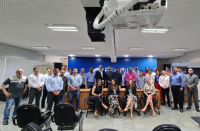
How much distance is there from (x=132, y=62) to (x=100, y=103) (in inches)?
211

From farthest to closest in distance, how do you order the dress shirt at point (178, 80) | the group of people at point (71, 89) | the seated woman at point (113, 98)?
1. the dress shirt at point (178, 80)
2. the seated woman at point (113, 98)
3. the group of people at point (71, 89)

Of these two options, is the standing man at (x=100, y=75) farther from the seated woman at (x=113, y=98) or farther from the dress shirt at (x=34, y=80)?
the dress shirt at (x=34, y=80)

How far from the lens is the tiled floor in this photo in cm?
280

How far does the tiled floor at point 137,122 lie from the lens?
2.80m

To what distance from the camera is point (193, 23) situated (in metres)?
2.31

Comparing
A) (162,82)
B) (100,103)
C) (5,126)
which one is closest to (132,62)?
(162,82)

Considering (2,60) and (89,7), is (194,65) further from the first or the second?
(2,60)

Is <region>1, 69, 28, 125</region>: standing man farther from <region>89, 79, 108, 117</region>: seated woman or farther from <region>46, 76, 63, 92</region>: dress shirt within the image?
<region>89, 79, 108, 117</region>: seated woman

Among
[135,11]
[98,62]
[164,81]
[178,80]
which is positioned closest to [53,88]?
[135,11]

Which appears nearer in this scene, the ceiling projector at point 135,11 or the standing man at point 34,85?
the ceiling projector at point 135,11

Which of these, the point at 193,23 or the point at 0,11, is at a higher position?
the point at 0,11

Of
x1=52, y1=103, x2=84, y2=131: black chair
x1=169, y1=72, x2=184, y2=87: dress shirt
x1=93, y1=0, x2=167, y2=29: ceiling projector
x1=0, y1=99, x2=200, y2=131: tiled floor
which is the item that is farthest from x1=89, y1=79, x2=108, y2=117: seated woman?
x1=93, y1=0, x2=167, y2=29: ceiling projector

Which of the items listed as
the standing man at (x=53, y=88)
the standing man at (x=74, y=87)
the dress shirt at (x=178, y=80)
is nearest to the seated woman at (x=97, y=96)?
the standing man at (x=74, y=87)

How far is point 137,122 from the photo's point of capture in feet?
10.3
